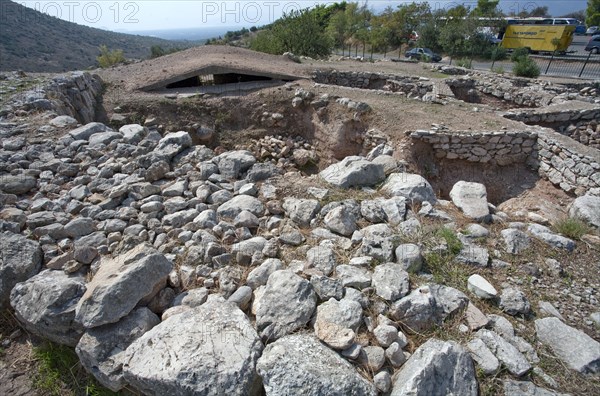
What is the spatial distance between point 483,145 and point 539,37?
23.0m

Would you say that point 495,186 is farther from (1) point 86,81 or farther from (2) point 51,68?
(2) point 51,68

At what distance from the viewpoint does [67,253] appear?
3312 millimetres

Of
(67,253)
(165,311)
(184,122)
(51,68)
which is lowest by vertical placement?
(165,311)

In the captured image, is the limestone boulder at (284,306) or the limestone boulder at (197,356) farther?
the limestone boulder at (284,306)

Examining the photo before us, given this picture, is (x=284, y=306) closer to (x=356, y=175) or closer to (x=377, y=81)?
(x=356, y=175)

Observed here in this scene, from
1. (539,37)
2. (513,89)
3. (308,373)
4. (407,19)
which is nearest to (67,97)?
(308,373)

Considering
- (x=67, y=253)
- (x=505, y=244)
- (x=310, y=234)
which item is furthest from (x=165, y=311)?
(x=505, y=244)

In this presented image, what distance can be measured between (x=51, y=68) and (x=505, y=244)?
3726 cm

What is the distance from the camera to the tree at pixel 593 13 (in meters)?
29.0

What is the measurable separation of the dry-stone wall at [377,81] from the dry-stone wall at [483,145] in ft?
13.9

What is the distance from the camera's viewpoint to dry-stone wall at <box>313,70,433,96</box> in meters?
11.0

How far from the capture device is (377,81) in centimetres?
1225

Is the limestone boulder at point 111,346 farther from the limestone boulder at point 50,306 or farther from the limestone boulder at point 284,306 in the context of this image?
the limestone boulder at point 284,306

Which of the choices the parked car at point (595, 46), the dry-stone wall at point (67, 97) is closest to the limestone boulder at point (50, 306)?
the dry-stone wall at point (67, 97)
